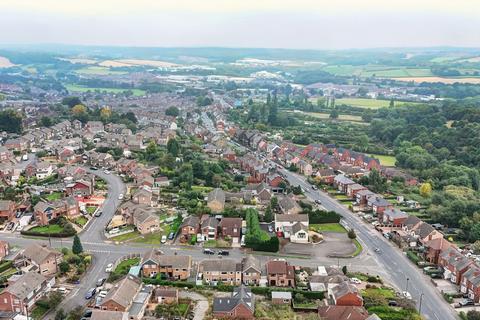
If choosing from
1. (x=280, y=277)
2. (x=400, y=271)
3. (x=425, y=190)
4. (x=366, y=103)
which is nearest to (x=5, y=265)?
(x=280, y=277)

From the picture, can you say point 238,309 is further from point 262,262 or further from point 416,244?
point 416,244

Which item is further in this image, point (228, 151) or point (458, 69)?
point (458, 69)

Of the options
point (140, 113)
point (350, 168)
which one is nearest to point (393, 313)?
point (350, 168)

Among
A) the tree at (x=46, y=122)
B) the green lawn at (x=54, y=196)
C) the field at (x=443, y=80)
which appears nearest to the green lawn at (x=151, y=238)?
the green lawn at (x=54, y=196)

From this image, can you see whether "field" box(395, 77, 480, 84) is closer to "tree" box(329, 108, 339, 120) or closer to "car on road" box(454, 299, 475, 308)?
"tree" box(329, 108, 339, 120)

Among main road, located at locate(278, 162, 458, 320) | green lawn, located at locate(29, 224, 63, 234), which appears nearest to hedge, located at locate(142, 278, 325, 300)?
main road, located at locate(278, 162, 458, 320)
